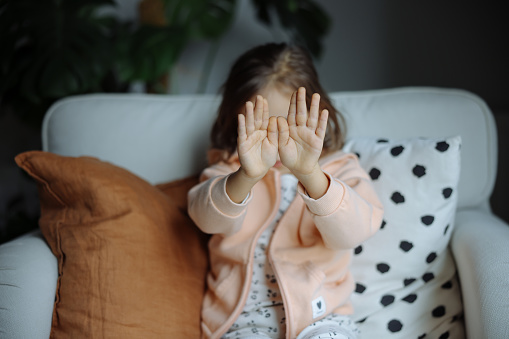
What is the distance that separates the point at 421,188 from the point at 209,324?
0.55 m

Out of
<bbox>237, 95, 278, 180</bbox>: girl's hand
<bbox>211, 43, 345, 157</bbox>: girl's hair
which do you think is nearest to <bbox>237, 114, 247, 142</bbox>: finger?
<bbox>237, 95, 278, 180</bbox>: girl's hand

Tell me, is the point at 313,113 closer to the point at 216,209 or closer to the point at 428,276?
the point at 216,209

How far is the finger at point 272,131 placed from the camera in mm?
752

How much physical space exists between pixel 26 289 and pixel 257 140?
0.50 m

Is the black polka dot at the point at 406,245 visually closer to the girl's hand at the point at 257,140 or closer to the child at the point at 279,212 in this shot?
the child at the point at 279,212

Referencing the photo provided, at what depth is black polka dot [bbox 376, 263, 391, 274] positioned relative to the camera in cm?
100

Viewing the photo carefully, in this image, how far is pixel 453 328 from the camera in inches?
37.8

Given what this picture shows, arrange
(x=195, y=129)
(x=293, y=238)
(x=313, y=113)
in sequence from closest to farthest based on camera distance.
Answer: (x=313, y=113), (x=293, y=238), (x=195, y=129)

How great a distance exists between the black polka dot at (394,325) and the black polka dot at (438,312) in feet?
0.26

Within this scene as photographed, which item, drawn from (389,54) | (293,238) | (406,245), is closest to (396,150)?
(406,245)

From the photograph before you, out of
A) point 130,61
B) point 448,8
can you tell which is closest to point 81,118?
point 130,61

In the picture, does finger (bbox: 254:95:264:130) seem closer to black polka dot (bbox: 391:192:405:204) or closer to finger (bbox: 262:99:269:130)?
finger (bbox: 262:99:269:130)

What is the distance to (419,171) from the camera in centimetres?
100

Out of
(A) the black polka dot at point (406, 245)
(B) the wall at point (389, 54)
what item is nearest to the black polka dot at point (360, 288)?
(A) the black polka dot at point (406, 245)
